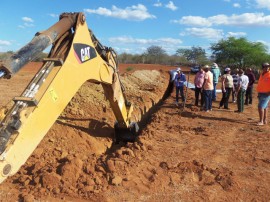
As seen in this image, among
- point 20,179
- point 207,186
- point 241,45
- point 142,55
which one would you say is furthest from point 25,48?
point 142,55

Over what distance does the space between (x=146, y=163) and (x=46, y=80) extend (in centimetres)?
278

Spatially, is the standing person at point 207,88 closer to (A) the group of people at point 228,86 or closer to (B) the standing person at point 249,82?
(A) the group of people at point 228,86

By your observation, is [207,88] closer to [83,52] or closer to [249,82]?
[249,82]

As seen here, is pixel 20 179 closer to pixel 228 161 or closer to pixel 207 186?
pixel 207 186

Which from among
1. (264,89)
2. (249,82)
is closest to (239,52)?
(249,82)

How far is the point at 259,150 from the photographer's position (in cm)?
719

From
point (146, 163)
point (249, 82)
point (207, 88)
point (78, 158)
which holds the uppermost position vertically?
point (249, 82)

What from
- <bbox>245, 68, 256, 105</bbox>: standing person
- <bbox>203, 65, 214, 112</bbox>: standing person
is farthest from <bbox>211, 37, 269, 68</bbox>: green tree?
<bbox>203, 65, 214, 112</bbox>: standing person

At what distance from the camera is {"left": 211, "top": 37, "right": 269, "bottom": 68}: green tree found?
40719mm

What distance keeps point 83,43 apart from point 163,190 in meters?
2.43

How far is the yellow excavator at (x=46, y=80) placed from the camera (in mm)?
3223

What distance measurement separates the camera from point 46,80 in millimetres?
3727

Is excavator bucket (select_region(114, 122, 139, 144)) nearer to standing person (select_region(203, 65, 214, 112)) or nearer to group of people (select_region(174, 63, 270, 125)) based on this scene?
group of people (select_region(174, 63, 270, 125))

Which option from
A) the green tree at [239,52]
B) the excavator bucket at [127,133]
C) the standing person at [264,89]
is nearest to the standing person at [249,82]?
the standing person at [264,89]
